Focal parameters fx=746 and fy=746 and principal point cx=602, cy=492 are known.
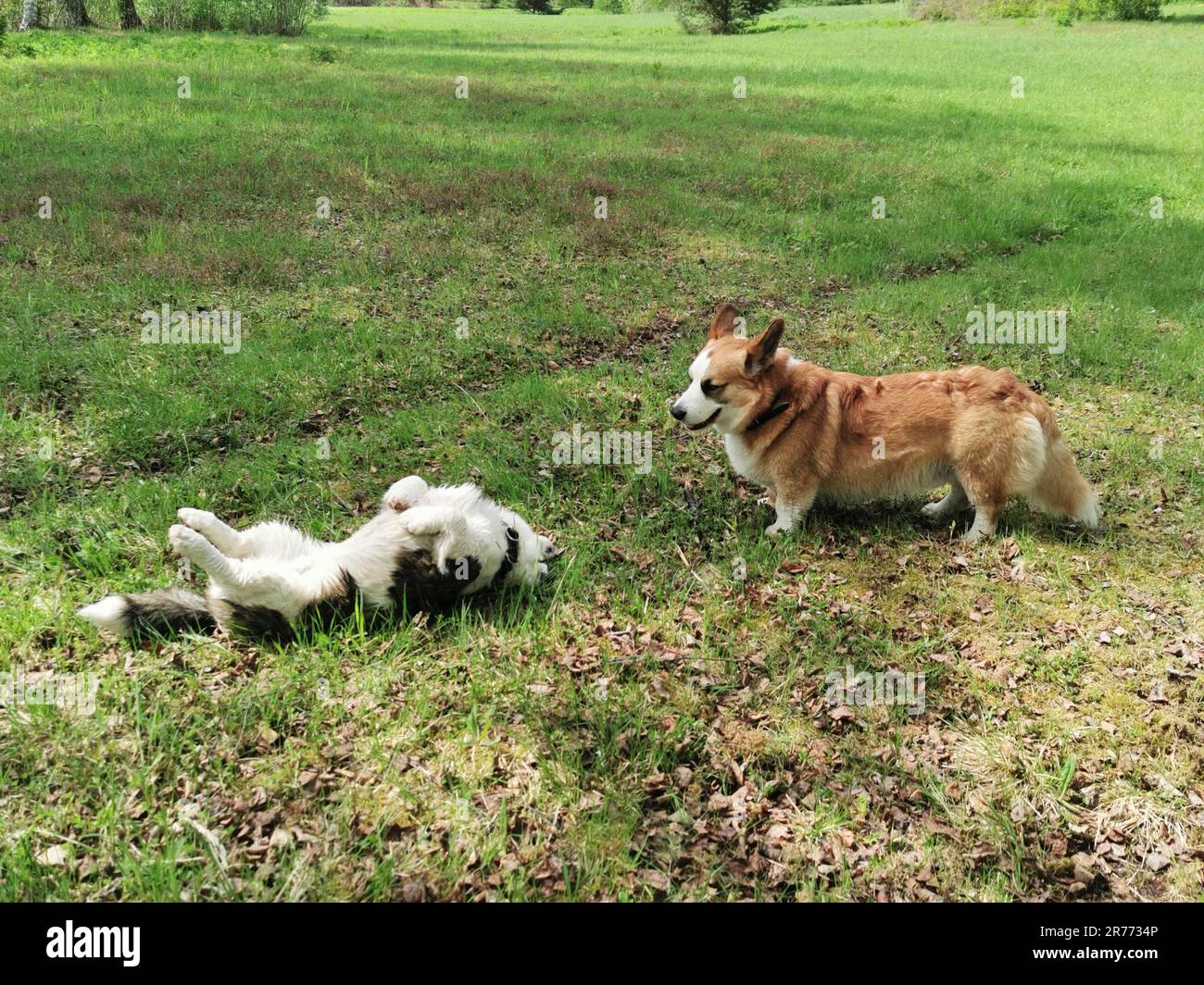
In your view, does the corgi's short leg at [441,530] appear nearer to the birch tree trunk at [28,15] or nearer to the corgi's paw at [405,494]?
the corgi's paw at [405,494]

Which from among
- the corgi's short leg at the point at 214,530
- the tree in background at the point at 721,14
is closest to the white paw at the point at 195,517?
the corgi's short leg at the point at 214,530

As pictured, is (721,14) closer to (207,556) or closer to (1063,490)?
(1063,490)

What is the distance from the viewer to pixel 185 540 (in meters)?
3.89

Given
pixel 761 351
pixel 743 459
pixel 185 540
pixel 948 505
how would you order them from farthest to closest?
1. pixel 948 505
2. pixel 743 459
3. pixel 761 351
4. pixel 185 540

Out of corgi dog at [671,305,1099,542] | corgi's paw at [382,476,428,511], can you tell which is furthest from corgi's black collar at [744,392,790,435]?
corgi's paw at [382,476,428,511]

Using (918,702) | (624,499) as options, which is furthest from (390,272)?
(918,702)

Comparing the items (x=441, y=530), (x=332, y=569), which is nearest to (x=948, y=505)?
(x=441, y=530)

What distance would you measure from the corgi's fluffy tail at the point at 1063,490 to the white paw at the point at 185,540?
220 inches

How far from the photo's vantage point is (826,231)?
12.5 m

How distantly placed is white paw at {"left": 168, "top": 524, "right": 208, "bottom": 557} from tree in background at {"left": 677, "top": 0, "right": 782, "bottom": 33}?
50.2m

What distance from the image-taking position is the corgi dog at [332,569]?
4160 millimetres

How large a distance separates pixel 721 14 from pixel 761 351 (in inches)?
1911
